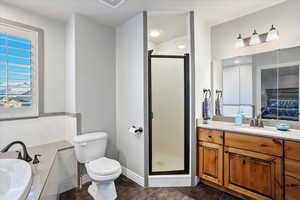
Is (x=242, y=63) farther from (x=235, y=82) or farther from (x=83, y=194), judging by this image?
(x=83, y=194)

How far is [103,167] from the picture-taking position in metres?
1.95

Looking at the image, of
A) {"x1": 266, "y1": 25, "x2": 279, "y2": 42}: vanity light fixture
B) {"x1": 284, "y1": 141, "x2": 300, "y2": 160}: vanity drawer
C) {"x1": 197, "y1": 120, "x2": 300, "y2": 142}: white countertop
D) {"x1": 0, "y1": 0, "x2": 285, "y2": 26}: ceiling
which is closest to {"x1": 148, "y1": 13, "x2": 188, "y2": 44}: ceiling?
{"x1": 0, "y1": 0, "x2": 285, "y2": 26}: ceiling

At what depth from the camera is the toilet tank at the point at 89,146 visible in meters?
2.12

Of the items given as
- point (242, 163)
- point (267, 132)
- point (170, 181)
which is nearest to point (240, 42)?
point (267, 132)

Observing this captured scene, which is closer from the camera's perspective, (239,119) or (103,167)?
(103,167)

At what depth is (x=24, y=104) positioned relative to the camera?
214 cm

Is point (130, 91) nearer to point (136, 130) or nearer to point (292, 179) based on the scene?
point (136, 130)

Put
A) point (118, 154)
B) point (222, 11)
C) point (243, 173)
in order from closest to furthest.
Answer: point (243, 173), point (222, 11), point (118, 154)

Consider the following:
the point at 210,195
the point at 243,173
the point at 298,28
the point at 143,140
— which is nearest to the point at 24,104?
the point at 143,140

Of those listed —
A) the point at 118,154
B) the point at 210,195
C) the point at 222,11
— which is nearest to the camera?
the point at 210,195

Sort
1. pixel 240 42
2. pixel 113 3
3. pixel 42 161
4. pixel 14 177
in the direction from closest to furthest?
pixel 14 177 < pixel 42 161 < pixel 113 3 < pixel 240 42

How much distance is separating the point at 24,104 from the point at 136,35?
1.78 metres

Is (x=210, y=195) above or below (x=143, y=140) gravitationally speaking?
below

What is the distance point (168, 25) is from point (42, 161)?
2.55m
